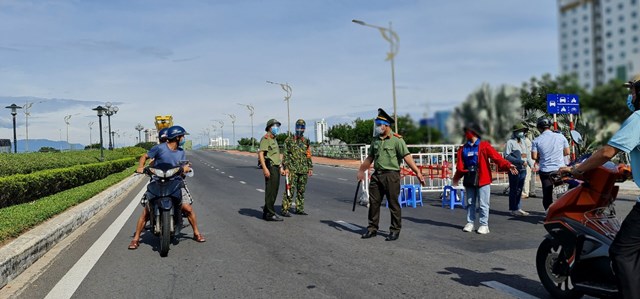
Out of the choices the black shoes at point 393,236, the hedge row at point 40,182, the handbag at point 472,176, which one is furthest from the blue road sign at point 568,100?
the hedge row at point 40,182

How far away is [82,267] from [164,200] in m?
1.20

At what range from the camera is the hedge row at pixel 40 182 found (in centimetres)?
1242

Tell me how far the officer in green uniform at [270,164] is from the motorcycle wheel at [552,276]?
577 centimetres

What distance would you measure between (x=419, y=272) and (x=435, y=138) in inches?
162

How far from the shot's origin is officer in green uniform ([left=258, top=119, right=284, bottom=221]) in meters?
9.77

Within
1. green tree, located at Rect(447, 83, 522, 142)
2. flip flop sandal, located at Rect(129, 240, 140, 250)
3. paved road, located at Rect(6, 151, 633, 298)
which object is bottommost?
paved road, located at Rect(6, 151, 633, 298)

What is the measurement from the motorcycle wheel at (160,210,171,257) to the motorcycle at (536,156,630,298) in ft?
14.4

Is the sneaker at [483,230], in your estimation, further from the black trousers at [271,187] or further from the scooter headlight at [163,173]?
the scooter headlight at [163,173]

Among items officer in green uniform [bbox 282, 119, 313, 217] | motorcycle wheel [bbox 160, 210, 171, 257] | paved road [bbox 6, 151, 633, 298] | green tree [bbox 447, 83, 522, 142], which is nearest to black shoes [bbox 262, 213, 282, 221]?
paved road [bbox 6, 151, 633, 298]

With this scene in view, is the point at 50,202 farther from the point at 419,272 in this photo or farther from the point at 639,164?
the point at 639,164

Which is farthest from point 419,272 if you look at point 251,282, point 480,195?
point 480,195

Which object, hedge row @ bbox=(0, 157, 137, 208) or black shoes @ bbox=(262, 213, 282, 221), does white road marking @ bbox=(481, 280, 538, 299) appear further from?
hedge row @ bbox=(0, 157, 137, 208)

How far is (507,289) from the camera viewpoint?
4.91 meters

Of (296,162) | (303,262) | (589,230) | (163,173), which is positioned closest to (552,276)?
(589,230)
